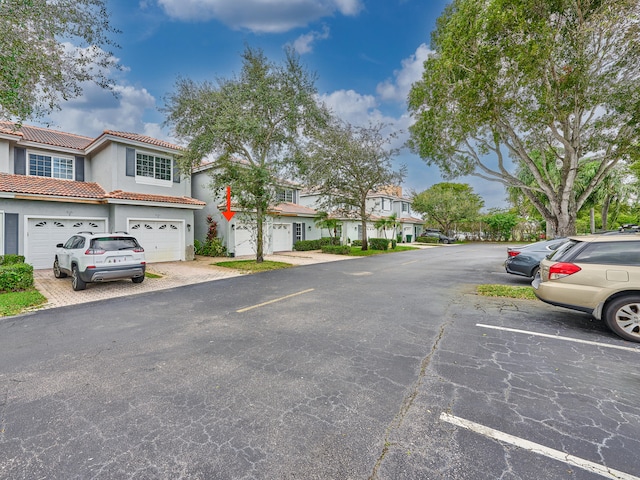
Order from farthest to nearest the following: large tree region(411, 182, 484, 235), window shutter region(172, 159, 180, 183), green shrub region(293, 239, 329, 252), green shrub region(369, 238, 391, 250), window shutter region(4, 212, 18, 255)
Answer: large tree region(411, 182, 484, 235)
green shrub region(369, 238, 391, 250)
green shrub region(293, 239, 329, 252)
window shutter region(172, 159, 180, 183)
window shutter region(4, 212, 18, 255)

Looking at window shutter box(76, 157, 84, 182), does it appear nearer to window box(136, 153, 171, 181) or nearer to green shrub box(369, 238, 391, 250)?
window box(136, 153, 171, 181)

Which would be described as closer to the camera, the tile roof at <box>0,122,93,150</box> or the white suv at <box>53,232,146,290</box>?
the white suv at <box>53,232,146,290</box>

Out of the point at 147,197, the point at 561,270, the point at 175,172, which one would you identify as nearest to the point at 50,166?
the point at 147,197

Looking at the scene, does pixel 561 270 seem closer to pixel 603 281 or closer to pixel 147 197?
pixel 603 281

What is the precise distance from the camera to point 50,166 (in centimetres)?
1500

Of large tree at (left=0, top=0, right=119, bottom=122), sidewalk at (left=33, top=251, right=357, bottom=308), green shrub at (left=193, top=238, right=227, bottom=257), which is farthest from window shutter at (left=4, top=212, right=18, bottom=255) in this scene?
green shrub at (left=193, top=238, right=227, bottom=257)

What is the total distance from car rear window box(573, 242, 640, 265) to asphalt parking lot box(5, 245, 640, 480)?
133 centimetres

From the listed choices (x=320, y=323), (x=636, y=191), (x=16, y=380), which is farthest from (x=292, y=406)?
(x=636, y=191)

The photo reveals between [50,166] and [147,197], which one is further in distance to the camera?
[50,166]

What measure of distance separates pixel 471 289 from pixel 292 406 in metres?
8.12

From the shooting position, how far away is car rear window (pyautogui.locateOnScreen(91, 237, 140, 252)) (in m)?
8.75

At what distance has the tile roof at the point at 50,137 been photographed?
14.3 metres

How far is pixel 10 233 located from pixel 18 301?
289 inches

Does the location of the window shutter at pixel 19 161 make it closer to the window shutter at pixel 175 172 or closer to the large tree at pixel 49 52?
the window shutter at pixel 175 172
